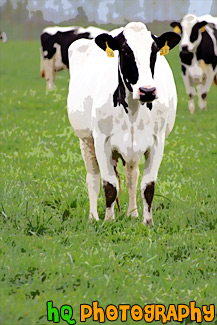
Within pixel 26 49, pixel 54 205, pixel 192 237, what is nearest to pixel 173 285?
pixel 192 237

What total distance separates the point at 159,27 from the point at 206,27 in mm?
20786

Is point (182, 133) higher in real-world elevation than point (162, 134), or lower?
lower

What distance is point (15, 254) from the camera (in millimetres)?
4770

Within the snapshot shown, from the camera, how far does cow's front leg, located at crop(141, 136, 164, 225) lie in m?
5.59

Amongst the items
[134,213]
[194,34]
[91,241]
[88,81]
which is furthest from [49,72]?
[91,241]

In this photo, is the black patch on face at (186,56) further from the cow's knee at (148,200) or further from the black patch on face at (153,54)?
the black patch on face at (153,54)

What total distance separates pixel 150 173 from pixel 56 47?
1426cm

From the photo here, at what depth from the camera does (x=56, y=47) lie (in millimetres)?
19328

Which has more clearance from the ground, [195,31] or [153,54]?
[153,54]

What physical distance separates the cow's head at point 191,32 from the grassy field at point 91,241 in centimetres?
522

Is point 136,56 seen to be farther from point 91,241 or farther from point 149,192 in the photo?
point 91,241

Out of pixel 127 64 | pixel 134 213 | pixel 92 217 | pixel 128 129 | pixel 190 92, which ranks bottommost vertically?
pixel 190 92

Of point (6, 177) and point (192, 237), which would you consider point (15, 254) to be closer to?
point (192, 237)

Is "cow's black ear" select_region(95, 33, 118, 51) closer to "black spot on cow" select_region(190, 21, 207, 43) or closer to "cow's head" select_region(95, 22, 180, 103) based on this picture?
"cow's head" select_region(95, 22, 180, 103)
